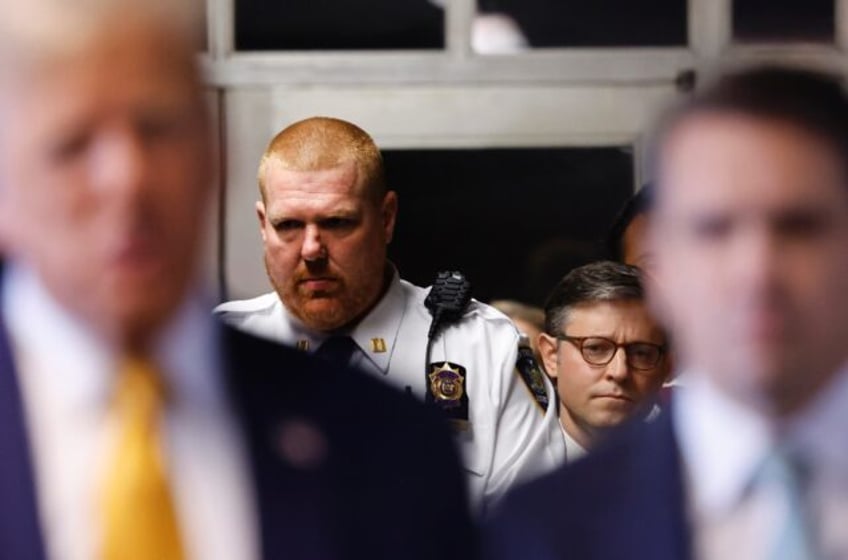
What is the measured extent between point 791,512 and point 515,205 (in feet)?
6.88

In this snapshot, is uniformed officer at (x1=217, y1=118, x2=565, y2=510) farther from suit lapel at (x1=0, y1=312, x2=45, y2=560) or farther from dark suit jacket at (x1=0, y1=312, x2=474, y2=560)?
suit lapel at (x1=0, y1=312, x2=45, y2=560)

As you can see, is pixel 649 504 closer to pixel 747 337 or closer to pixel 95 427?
pixel 747 337

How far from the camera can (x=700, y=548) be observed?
89cm

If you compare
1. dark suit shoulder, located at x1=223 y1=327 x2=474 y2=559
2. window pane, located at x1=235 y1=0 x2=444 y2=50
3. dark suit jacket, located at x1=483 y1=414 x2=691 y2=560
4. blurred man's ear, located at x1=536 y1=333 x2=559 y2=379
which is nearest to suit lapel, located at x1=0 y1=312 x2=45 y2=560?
dark suit shoulder, located at x1=223 y1=327 x2=474 y2=559

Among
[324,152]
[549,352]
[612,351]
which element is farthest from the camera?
[549,352]

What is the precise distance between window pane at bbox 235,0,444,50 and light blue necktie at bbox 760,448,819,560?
86.1 inches

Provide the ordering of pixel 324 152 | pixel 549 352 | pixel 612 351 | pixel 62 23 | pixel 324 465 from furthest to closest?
pixel 549 352 < pixel 324 152 < pixel 612 351 < pixel 324 465 < pixel 62 23

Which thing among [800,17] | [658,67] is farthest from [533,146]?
[800,17]

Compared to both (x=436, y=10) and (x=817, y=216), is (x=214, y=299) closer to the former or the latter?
(x=817, y=216)

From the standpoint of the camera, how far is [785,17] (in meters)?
2.92

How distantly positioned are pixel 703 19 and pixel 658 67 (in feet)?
0.45

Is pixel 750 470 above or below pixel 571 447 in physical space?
above

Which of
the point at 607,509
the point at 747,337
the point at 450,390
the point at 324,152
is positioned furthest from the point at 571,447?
the point at 747,337

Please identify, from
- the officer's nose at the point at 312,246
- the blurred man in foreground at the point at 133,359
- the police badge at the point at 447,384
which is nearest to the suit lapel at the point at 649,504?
the blurred man in foreground at the point at 133,359
